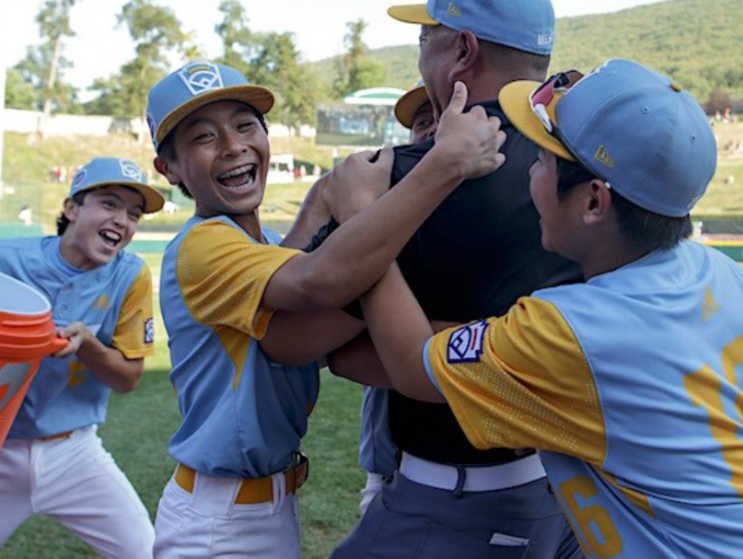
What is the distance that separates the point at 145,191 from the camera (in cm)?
430

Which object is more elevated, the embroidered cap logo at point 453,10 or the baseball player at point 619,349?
the embroidered cap logo at point 453,10

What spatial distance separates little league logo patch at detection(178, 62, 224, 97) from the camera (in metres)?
2.40

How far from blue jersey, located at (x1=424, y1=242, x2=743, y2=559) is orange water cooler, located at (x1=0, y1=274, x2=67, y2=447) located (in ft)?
5.29

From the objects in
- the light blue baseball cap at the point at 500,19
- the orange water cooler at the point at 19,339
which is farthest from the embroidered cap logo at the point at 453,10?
the orange water cooler at the point at 19,339

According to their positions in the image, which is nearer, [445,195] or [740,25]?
[445,195]

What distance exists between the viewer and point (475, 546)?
2.01 m

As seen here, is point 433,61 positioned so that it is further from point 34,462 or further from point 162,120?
point 34,462

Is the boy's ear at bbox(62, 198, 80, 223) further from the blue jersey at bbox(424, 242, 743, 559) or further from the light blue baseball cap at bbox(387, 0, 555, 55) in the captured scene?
the blue jersey at bbox(424, 242, 743, 559)

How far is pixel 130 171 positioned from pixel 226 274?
2.41 metres

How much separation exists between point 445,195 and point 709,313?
551 mm

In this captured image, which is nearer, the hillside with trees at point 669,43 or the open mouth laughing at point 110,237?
the open mouth laughing at point 110,237

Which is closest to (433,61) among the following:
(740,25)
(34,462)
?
(34,462)

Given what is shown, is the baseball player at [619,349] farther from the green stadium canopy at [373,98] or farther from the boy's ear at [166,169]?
the green stadium canopy at [373,98]

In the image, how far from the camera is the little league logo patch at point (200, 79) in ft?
7.87
